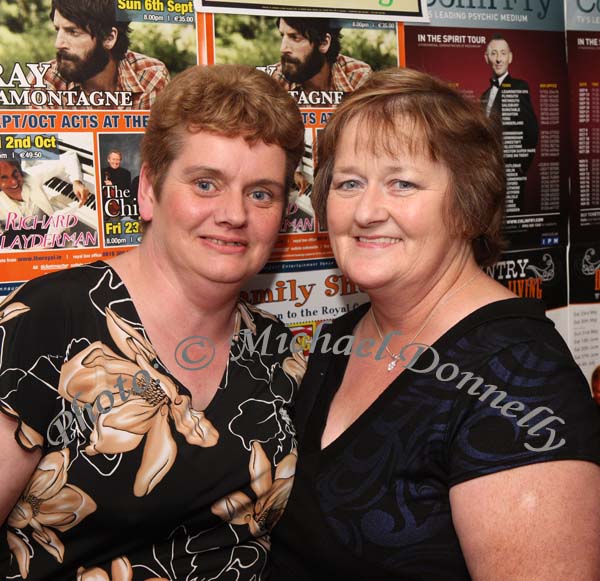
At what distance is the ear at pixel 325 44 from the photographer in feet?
5.80

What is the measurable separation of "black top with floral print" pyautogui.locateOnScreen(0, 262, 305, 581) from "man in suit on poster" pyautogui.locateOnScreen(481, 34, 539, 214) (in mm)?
1074

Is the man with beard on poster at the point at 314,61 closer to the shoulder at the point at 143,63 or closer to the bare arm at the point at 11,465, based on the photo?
the shoulder at the point at 143,63

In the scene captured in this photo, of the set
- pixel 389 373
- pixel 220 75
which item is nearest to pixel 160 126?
pixel 220 75

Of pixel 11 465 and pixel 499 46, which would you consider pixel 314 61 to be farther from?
pixel 11 465

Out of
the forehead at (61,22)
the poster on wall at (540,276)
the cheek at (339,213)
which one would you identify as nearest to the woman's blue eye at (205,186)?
the cheek at (339,213)

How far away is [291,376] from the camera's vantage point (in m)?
1.59

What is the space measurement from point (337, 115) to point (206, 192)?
11.9 inches

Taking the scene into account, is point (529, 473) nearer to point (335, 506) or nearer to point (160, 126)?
point (335, 506)

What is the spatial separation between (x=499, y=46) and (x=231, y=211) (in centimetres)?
103

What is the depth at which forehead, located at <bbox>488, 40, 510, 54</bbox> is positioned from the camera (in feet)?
6.42

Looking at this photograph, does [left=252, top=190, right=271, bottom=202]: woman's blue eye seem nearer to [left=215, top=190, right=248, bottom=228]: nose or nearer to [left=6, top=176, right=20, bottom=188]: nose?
[left=215, top=190, right=248, bottom=228]: nose

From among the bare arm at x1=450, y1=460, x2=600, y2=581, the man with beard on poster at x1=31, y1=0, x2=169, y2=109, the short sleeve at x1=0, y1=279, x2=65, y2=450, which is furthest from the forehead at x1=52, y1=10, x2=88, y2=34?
the bare arm at x1=450, y1=460, x2=600, y2=581

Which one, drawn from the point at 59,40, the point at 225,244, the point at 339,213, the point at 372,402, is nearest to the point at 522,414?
the point at 372,402

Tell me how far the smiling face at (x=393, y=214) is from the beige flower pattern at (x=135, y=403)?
0.42 metres
